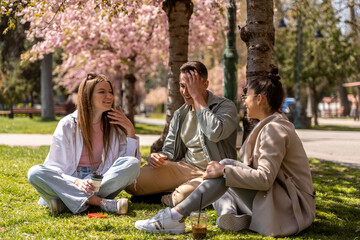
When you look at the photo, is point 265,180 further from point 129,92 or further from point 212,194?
point 129,92

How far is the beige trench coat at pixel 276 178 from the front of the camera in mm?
3395

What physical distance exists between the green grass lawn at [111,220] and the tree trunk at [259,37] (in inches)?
61.5

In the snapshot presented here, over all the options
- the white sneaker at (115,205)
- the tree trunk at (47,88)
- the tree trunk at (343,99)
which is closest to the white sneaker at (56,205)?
the white sneaker at (115,205)

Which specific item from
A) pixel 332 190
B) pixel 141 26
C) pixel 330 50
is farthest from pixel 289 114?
pixel 332 190

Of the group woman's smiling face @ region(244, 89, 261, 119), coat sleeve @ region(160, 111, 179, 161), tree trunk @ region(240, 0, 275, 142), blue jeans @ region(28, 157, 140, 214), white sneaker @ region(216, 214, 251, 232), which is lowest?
white sneaker @ region(216, 214, 251, 232)

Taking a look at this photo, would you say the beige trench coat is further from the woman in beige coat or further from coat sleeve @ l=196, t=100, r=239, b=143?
coat sleeve @ l=196, t=100, r=239, b=143

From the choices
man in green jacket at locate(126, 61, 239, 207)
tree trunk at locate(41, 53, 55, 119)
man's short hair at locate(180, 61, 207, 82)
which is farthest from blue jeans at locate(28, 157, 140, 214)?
tree trunk at locate(41, 53, 55, 119)

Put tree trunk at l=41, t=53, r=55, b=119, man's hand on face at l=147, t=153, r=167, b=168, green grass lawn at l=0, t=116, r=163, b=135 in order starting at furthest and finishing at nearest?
1. tree trunk at l=41, t=53, r=55, b=119
2. green grass lawn at l=0, t=116, r=163, b=135
3. man's hand on face at l=147, t=153, r=167, b=168

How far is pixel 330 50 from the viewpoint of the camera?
26.6 meters

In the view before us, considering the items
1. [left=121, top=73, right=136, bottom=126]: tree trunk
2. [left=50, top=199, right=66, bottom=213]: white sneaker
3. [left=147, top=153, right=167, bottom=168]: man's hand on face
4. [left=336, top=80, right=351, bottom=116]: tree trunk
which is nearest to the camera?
[left=50, top=199, right=66, bottom=213]: white sneaker

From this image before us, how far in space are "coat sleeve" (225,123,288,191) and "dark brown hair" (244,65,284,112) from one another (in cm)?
24

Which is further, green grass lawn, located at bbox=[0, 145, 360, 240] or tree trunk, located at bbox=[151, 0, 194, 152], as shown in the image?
tree trunk, located at bbox=[151, 0, 194, 152]

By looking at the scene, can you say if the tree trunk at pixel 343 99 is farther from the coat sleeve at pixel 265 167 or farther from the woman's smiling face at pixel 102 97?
the coat sleeve at pixel 265 167

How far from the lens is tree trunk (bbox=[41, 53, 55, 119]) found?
86.6ft
